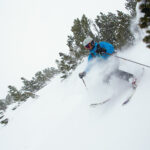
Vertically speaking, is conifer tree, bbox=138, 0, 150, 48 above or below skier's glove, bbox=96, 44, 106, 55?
above

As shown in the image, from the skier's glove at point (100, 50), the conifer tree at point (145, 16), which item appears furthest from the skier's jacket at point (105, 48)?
the conifer tree at point (145, 16)

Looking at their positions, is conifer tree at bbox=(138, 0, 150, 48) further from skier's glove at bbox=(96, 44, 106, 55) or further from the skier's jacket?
skier's glove at bbox=(96, 44, 106, 55)

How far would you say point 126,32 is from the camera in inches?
628

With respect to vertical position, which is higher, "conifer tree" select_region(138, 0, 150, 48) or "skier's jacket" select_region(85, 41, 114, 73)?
"conifer tree" select_region(138, 0, 150, 48)

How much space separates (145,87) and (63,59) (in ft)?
60.9

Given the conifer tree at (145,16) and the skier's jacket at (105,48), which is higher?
the conifer tree at (145,16)

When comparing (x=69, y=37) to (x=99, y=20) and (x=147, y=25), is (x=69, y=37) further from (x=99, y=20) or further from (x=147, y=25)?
(x=147, y=25)

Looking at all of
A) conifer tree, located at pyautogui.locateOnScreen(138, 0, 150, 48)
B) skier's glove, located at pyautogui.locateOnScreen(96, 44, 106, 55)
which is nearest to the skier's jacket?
skier's glove, located at pyautogui.locateOnScreen(96, 44, 106, 55)

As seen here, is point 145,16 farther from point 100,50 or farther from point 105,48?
point 100,50

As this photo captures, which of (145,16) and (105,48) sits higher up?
(145,16)

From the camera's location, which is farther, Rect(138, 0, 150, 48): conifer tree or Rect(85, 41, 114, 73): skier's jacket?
Rect(85, 41, 114, 73): skier's jacket

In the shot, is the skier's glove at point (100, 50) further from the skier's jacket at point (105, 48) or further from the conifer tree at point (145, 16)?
the conifer tree at point (145, 16)

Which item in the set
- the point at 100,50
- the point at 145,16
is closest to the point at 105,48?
the point at 100,50

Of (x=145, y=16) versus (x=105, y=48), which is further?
(x=105, y=48)
